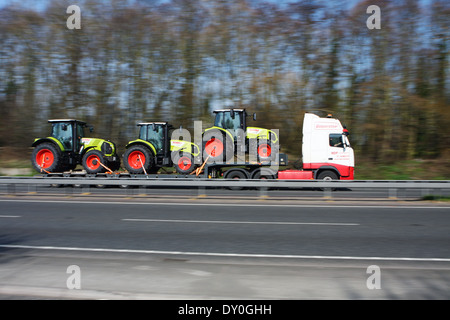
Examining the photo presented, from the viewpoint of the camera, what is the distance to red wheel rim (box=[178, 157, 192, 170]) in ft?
59.8

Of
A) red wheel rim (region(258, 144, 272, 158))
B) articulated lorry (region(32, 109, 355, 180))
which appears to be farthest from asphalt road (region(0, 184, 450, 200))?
red wheel rim (region(258, 144, 272, 158))

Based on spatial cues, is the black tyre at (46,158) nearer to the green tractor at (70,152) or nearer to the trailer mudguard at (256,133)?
the green tractor at (70,152)

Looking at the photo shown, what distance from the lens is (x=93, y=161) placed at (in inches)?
747

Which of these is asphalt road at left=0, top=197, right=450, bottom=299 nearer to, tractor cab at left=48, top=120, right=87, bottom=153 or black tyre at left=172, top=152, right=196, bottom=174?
black tyre at left=172, top=152, right=196, bottom=174

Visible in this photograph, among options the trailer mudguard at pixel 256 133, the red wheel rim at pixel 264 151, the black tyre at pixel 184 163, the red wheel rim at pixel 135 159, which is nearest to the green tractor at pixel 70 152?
the red wheel rim at pixel 135 159

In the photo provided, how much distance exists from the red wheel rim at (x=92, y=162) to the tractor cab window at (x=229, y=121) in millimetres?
6333

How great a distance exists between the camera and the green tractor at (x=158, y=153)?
18266mm

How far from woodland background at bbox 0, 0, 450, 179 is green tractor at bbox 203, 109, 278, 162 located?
5149 mm

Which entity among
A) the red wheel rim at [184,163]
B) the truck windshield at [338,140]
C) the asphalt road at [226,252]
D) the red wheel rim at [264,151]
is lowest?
the asphalt road at [226,252]

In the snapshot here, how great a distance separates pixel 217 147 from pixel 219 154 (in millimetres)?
339

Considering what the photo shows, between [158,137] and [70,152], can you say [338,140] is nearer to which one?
[158,137]

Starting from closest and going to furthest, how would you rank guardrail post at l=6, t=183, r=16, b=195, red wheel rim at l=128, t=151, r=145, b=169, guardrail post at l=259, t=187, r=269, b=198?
1. guardrail post at l=259, t=187, r=269, b=198
2. guardrail post at l=6, t=183, r=16, b=195
3. red wheel rim at l=128, t=151, r=145, b=169

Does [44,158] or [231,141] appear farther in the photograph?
[44,158]

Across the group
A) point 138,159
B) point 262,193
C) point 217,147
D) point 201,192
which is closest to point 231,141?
point 217,147
